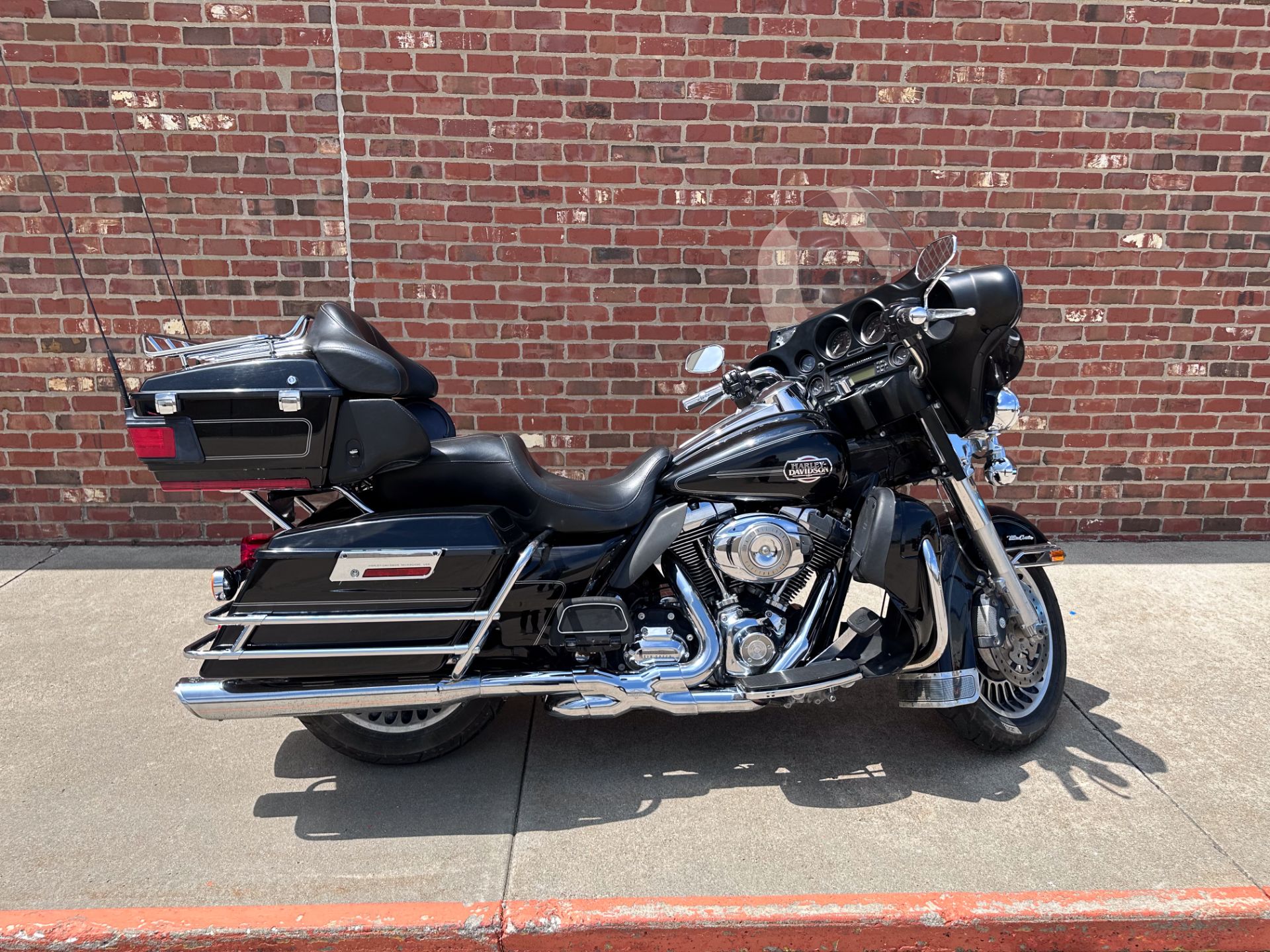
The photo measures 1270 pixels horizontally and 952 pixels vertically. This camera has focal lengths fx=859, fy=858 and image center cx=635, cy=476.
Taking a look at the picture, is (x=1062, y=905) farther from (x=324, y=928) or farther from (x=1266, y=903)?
(x=324, y=928)

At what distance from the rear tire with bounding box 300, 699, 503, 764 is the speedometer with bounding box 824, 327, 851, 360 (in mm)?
1600

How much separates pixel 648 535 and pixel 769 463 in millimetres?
431

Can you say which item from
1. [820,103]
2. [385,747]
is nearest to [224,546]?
[385,747]

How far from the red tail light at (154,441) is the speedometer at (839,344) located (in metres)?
1.99

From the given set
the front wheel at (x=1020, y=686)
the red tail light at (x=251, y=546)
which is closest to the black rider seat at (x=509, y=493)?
the red tail light at (x=251, y=546)

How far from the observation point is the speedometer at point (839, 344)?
2783 millimetres

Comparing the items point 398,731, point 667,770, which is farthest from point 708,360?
point 398,731

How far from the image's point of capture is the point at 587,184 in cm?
437

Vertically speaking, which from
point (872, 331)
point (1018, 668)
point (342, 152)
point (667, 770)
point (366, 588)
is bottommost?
point (667, 770)

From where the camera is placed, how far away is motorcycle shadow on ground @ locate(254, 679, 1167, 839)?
2621 mm

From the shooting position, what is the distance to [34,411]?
4.55 m

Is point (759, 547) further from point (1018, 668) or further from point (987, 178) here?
point (987, 178)

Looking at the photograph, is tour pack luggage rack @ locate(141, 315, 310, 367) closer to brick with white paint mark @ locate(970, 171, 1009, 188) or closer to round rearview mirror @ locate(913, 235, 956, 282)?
round rearview mirror @ locate(913, 235, 956, 282)

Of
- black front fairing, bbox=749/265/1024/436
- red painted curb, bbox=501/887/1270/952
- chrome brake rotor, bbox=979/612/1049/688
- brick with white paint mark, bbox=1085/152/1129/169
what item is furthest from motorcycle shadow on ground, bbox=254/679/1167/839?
brick with white paint mark, bbox=1085/152/1129/169
